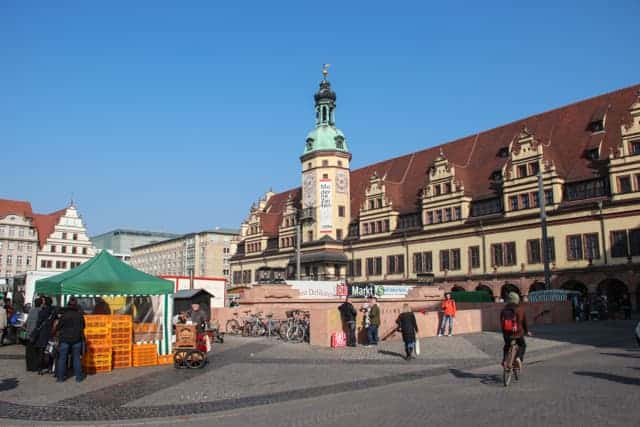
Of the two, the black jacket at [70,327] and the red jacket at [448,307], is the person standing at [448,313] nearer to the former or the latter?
the red jacket at [448,307]

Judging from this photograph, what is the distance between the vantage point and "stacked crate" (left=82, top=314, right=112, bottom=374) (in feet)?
48.6

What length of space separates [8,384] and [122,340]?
10.1ft

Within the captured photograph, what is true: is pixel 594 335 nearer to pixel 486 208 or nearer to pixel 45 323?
pixel 45 323

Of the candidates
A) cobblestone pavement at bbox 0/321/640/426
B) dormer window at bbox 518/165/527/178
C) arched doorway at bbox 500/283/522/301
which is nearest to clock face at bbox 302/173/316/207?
dormer window at bbox 518/165/527/178

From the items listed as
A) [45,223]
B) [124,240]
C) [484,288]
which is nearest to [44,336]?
[484,288]

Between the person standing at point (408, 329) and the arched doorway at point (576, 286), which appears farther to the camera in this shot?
the arched doorway at point (576, 286)

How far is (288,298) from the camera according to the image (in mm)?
34094

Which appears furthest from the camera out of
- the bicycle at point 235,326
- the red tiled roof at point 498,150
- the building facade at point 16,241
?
the building facade at point 16,241

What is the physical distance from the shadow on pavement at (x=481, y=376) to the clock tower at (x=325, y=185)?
48208mm

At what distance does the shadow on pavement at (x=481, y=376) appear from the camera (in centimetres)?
1249

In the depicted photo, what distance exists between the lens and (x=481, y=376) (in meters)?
13.5

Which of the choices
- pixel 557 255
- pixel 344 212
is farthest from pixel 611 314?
pixel 344 212

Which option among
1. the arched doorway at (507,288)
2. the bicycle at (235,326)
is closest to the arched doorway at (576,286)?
the arched doorway at (507,288)

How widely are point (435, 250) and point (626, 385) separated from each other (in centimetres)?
4139
